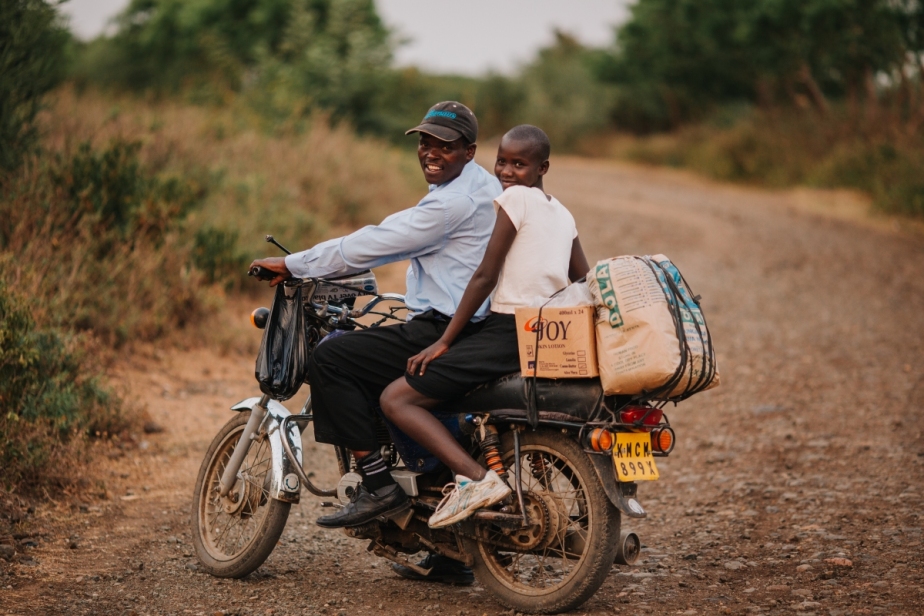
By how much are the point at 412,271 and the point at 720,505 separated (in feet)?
9.10

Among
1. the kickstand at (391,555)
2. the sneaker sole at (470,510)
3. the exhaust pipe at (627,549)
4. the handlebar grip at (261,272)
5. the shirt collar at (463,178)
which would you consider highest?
the shirt collar at (463,178)

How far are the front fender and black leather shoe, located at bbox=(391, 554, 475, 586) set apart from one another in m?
0.69

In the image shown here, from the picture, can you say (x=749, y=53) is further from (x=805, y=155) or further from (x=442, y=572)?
(x=442, y=572)

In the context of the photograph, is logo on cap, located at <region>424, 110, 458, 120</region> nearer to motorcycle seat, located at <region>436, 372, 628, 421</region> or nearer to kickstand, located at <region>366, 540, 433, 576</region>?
motorcycle seat, located at <region>436, 372, 628, 421</region>

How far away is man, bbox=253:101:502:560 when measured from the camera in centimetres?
441

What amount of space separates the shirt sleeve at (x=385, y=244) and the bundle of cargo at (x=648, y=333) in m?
0.76

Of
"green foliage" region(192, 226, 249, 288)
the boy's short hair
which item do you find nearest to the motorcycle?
the boy's short hair

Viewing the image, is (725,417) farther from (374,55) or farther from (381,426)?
(374,55)

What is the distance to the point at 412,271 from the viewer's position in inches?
182

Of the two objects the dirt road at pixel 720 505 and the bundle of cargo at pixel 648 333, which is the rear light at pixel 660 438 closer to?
the bundle of cargo at pixel 648 333

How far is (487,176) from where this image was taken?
4.58 metres

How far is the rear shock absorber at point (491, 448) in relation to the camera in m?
4.34

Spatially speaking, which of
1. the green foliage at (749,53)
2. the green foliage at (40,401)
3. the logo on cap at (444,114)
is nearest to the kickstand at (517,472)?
the logo on cap at (444,114)

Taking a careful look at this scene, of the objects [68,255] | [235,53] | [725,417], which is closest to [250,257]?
[68,255]
